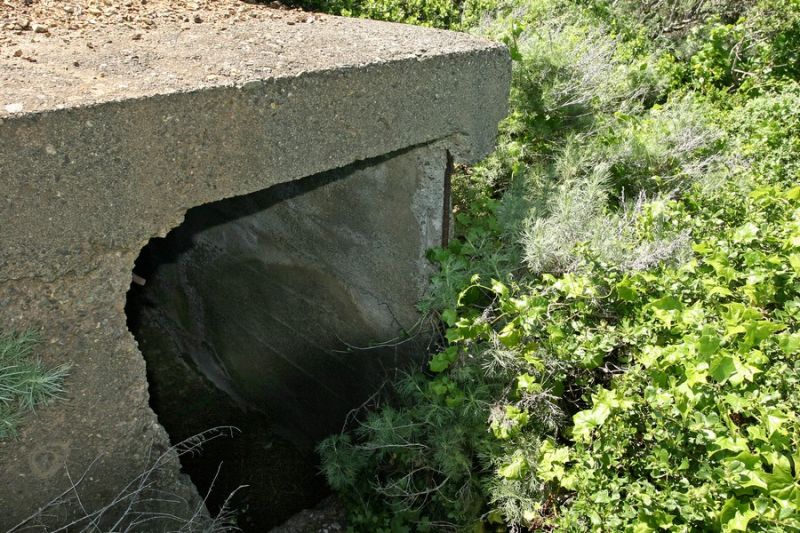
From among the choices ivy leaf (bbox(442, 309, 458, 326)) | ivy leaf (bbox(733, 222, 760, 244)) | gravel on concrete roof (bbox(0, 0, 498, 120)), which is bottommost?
ivy leaf (bbox(442, 309, 458, 326))

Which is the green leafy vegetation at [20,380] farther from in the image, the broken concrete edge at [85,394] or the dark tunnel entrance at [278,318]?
the dark tunnel entrance at [278,318]

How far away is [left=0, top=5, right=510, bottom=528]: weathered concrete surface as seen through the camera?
187 centimetres

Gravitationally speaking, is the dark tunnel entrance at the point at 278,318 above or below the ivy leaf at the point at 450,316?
below

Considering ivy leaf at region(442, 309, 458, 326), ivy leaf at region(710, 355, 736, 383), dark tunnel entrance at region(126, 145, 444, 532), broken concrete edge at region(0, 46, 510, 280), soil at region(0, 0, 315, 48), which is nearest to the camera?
broken concrete edge at region(0, 46, 510, 280)

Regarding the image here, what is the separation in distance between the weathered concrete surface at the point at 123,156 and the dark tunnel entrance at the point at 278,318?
2.01ft

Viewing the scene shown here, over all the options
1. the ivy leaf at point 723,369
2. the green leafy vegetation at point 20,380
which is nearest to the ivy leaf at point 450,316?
the ivy leaf at point 723,369

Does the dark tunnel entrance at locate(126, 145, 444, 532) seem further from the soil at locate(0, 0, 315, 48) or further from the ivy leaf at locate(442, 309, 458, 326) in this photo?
the soil at locate(0, 0, 315, 48)

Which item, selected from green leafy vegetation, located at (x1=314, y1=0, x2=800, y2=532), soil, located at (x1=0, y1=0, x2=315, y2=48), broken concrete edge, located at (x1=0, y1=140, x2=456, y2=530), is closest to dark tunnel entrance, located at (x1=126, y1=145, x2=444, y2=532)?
green leafy vegetation, located at (x1=314, y1=0, x2=800, y2=532)

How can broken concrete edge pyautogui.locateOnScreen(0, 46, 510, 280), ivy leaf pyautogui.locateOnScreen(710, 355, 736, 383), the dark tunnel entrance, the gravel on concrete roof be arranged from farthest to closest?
the dark tunnel entrance
ivy leaf pyautogui.locateOnScreen(710, 355, 736, 383)
the gravel on concrete roof
broken concrete edge pyautogui.locateOnScreen(0, 46, 510, 280)

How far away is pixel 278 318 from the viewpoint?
13.2ft

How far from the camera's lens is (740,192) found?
3.43 metres

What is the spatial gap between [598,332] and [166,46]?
190 cm

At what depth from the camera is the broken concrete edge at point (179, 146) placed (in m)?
1.84

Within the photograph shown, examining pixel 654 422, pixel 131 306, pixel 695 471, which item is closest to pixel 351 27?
pixel 654 422
